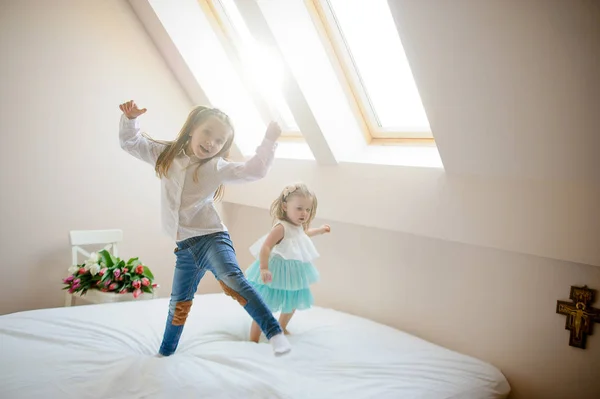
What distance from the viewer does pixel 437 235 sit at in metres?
2.40

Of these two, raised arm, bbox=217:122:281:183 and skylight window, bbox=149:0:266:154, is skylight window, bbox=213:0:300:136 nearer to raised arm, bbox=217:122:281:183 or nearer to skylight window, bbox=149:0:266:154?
skylight window, bbox=149:0:266:154

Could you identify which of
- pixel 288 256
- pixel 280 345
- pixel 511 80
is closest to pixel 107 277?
pixel 288 256

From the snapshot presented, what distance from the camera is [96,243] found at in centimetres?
322

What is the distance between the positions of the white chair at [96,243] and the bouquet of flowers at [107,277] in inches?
1.2

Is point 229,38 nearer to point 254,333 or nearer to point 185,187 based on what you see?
point 185,187

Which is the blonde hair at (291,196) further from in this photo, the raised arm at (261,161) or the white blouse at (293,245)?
the raised arm at (261,161)

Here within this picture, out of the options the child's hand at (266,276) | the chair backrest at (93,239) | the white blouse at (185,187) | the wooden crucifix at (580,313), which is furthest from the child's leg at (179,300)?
the wooden crucifix at (580,313)

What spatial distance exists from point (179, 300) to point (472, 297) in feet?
3.93

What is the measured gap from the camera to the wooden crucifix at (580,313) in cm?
202

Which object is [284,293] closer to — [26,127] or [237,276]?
[237,276]

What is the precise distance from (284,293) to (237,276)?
475 mm

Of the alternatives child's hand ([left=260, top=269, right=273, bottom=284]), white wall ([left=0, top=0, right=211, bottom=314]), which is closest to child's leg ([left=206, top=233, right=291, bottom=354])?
child's hand ([left=260, top=269, right=273, bottom=284])

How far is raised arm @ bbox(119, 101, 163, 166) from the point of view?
79.6 inches

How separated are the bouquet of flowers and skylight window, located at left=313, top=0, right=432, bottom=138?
1414 mm
